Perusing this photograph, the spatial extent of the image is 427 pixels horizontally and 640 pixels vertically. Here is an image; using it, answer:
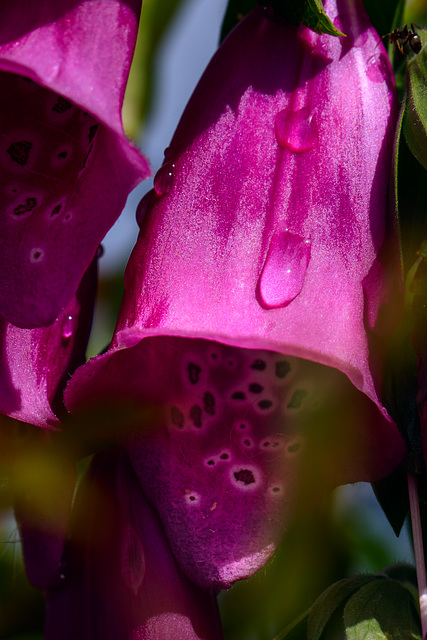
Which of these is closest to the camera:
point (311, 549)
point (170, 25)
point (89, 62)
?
point (89, 62)

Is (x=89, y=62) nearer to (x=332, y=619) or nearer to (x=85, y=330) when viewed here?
(x=85, y=330)

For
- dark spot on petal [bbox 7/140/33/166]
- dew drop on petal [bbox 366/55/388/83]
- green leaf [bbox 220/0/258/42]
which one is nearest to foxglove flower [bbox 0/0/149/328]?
dark spot on petal [bbox 7/140/33/166]

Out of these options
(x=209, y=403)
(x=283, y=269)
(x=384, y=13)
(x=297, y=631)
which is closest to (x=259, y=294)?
(x=283, y=269)

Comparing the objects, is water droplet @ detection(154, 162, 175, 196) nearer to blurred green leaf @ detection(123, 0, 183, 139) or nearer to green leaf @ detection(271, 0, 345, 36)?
green leaf @ detection(271, 0, 345, 36)

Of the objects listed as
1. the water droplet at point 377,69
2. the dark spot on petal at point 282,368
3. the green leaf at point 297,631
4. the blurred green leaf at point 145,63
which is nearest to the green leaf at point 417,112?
the water droplet at point 377,69

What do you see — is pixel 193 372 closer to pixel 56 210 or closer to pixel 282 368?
pixel 282 368

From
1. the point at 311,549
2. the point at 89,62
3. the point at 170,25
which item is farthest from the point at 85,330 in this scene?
the point at 170,25
